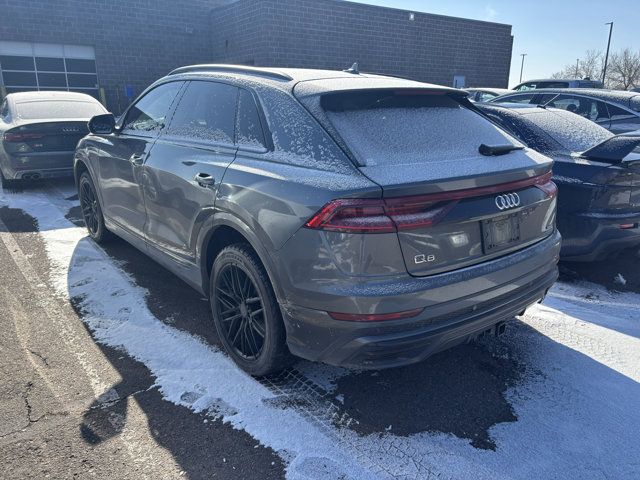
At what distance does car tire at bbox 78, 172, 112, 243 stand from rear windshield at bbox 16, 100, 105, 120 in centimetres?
316

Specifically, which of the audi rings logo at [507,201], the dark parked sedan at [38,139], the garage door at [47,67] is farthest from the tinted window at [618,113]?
the garage door at [47,67]

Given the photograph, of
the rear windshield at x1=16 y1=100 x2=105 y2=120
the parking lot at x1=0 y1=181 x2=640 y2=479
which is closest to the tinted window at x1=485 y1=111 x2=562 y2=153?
the parking lot at x1=0 y1=181 x2=640 y2=479

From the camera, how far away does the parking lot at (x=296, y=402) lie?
7.90 feet

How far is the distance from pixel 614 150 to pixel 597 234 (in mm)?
732

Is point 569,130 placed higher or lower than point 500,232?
higher

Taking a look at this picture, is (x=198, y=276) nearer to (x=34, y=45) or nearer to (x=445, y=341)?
(x=445, y=341)

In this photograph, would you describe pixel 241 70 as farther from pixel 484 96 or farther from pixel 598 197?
pixel 484 96

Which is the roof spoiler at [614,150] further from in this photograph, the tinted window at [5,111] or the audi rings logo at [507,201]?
the tinted window at [5,111]

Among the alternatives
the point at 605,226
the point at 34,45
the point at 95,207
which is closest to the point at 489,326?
the point at 605,226

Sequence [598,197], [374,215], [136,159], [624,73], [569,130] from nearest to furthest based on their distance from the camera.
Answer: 1. [374,215]
2. [136,159]
3. [598,197]
4. [569,130]
5. [624,73]

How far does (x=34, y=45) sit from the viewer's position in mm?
17828

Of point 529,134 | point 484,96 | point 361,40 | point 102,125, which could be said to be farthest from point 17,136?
point 361,40

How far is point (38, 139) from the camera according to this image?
24.9ft

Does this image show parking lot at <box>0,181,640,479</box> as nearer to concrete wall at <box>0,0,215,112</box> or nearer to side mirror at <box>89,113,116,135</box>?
side mirror at <box>89,113,116,135</box>
